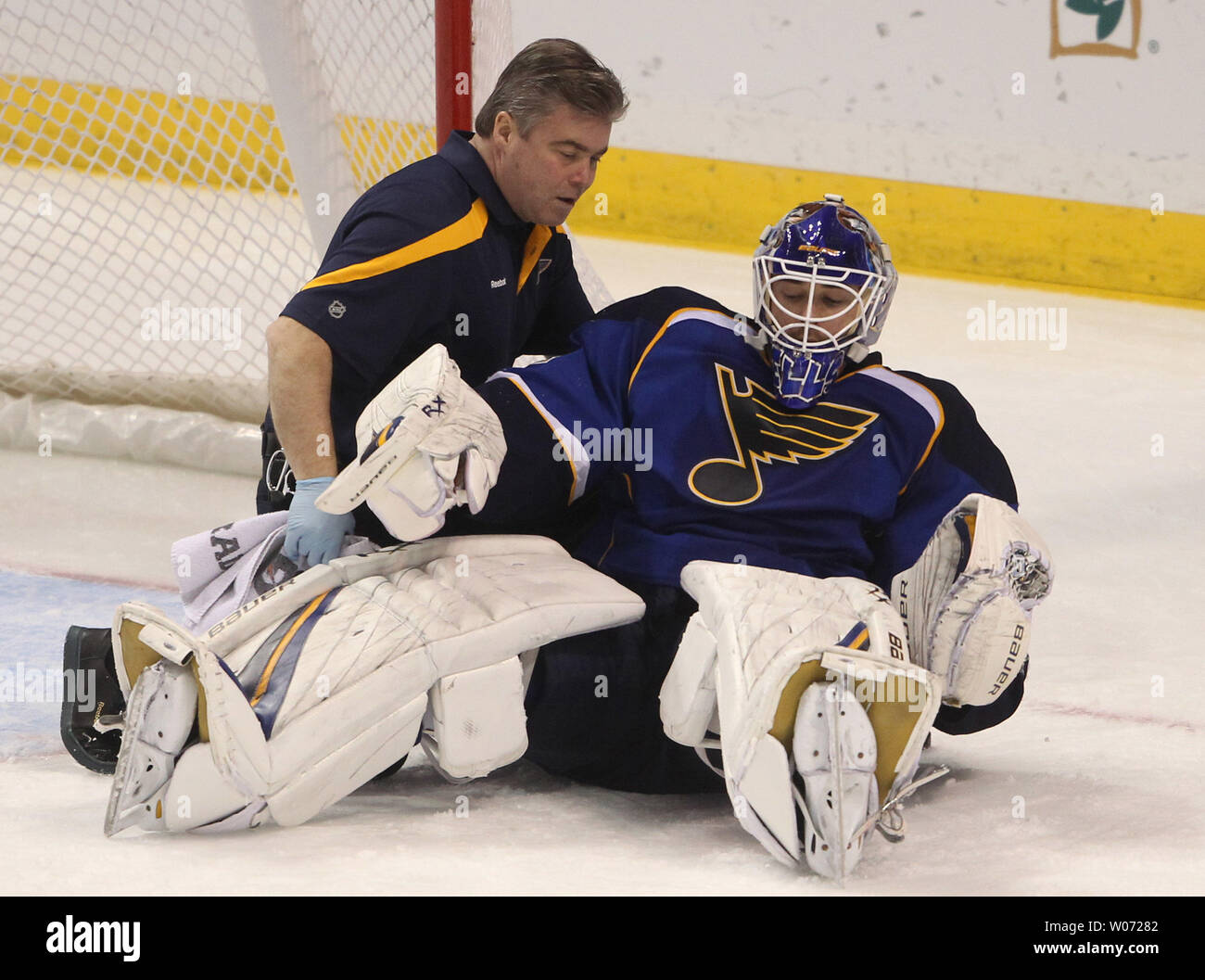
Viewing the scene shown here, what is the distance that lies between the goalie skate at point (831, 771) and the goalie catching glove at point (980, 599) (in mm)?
308

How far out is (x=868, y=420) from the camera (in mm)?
2104

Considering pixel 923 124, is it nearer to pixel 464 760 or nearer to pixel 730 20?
pixel 730 20

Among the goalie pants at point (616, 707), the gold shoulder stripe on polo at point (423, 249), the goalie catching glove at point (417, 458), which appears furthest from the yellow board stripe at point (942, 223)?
the goalie catching glove at point (417, 458)

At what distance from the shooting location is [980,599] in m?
1.95

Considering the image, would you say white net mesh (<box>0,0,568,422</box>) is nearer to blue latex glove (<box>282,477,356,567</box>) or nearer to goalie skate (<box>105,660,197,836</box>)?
blue latex glove (<box>282,477,356,567</box>)

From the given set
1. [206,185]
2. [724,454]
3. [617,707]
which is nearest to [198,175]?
[206,185]

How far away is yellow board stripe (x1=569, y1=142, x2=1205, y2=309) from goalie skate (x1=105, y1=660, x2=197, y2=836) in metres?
4.80

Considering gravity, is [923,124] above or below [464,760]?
above

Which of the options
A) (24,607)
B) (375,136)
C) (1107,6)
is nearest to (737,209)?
(1107,6)

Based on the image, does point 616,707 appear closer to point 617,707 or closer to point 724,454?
point 617,707

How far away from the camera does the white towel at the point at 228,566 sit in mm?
2197

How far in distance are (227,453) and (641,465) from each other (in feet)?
7.08

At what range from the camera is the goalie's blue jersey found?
6.82 ft

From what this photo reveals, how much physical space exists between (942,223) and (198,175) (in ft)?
9.09
